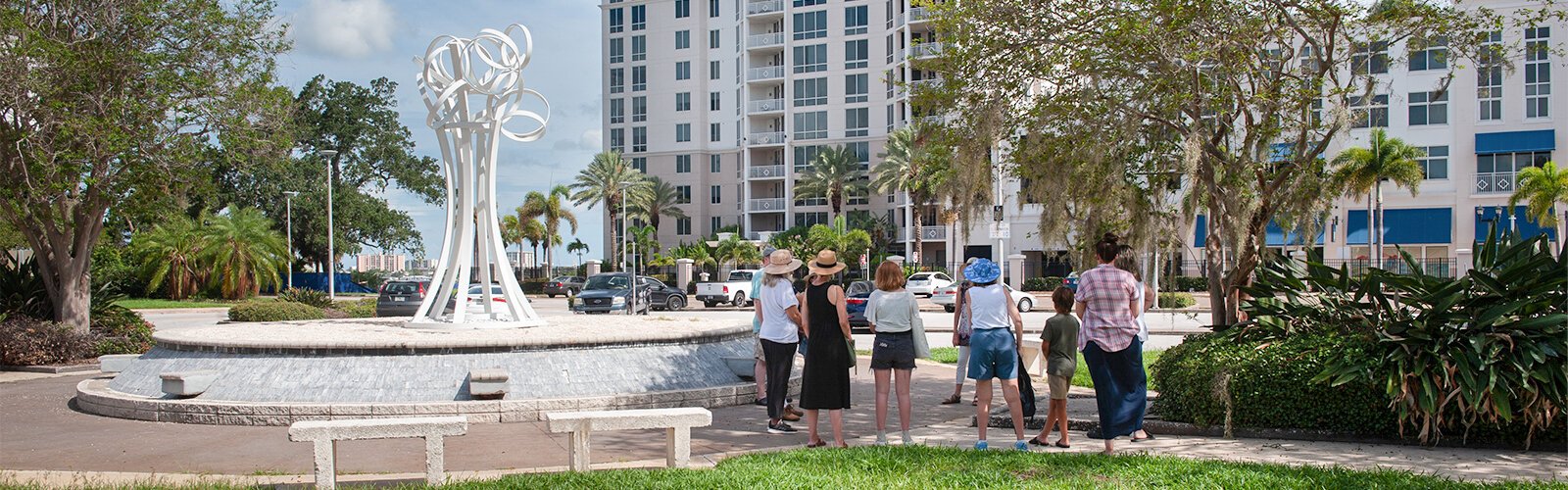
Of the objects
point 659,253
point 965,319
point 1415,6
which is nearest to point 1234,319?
point 965,319

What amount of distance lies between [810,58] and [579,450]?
2482 inches

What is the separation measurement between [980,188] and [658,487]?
7.09m

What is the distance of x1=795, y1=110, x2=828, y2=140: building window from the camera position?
6962cm

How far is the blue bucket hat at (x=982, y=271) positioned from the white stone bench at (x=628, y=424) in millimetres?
2920

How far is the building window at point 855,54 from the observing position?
67375 mm

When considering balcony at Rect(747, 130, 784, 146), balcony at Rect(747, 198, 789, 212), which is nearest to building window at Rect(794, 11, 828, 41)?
balcony at Rect(747, 130, 784, 146)

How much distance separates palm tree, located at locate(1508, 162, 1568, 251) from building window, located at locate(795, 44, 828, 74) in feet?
127

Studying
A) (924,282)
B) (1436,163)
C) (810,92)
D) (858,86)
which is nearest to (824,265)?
(924,282)

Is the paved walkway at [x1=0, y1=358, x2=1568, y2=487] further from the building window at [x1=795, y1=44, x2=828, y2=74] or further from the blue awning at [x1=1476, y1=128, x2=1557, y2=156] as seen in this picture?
the building window at [x1=795, y1=44, x2=828, y2=74]

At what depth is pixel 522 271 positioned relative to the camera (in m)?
73.5

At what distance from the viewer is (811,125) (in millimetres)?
69938

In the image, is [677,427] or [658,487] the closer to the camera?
[658,487]

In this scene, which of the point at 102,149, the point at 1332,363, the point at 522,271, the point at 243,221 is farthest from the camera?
the point at 522,271

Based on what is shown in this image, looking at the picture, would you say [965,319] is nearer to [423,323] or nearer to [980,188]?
[980,188]
